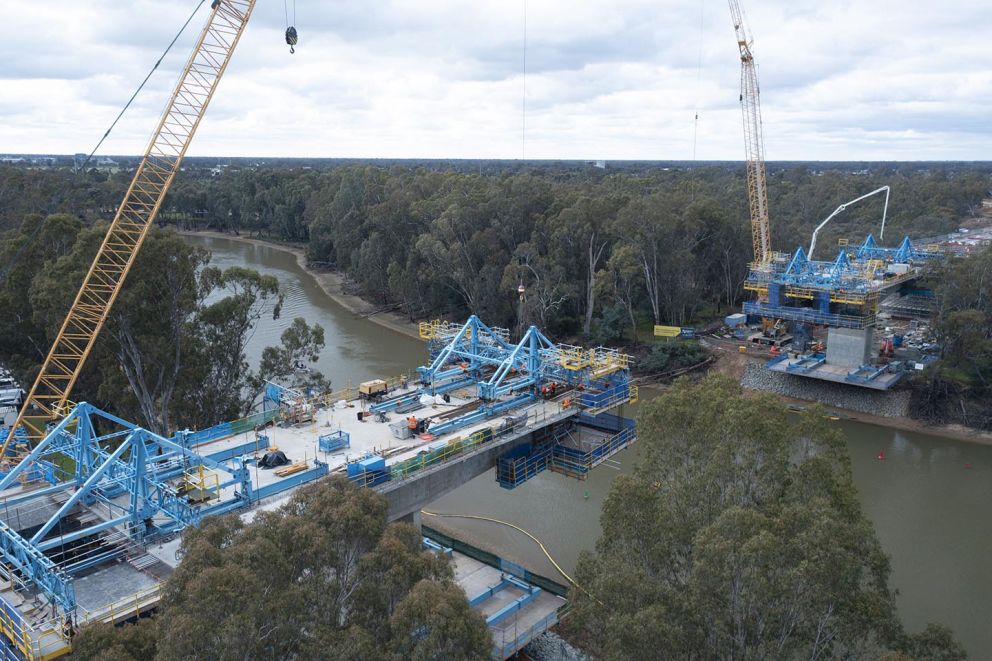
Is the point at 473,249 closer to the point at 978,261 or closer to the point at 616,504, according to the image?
the point at 978,261

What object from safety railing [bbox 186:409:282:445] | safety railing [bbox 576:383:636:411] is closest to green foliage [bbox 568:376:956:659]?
safety railing [bbox 576:383:636:411]

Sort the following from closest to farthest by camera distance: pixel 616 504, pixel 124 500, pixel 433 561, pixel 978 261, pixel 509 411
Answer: pixel 433 561
pixel 616 504
pixel 124 500
pixel 509 411
pixel 978 261

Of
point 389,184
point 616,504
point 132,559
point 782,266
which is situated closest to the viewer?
point 616,504

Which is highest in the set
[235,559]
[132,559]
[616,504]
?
[235,559]

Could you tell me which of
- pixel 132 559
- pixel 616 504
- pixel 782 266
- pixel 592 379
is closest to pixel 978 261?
pixel 782 266

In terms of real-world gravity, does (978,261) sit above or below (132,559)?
above

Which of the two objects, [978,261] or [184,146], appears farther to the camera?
[978,261]

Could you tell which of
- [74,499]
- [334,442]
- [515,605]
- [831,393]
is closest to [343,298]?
[831,393]

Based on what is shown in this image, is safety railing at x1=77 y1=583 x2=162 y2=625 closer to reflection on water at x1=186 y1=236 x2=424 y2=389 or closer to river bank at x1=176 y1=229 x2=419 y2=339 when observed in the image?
reflection on water at x1=186 y1=236 x2=424 y2=389
